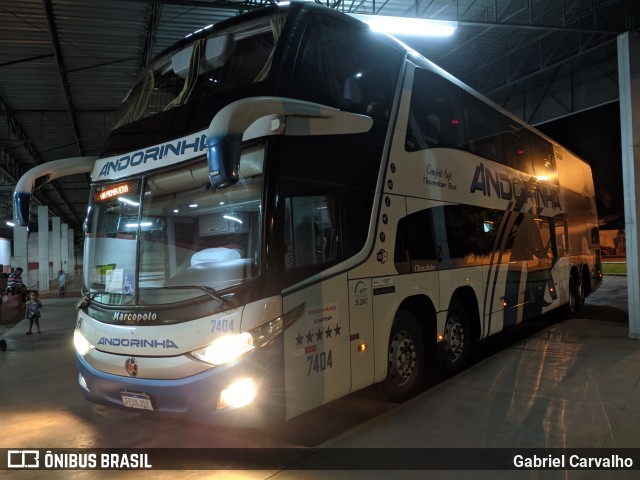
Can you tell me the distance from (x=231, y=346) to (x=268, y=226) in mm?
1029

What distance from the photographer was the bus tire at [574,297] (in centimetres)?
1138

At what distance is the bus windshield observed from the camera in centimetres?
404

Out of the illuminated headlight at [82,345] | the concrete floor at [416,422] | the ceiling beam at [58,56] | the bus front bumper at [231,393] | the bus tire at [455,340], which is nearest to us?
the bus front bumper at [231,393]

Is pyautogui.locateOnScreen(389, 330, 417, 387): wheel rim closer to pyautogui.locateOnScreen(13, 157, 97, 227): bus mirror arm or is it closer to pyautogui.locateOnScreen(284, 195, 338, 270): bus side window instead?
pyautogui.locateOnScreen(284, 195, 338, 270): bus side window

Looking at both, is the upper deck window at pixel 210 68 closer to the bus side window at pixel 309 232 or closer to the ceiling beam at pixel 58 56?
the bus side window at pixel 309 232

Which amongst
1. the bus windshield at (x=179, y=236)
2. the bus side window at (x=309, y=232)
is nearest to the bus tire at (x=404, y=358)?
the bus side window at (x=309, y=232)

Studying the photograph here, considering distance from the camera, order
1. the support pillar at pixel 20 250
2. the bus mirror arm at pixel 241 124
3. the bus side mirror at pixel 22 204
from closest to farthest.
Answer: the bus mirror arm at pixel 241 124, the bus side mirror at pixel 22 204, the support pillar at pixel 20 250

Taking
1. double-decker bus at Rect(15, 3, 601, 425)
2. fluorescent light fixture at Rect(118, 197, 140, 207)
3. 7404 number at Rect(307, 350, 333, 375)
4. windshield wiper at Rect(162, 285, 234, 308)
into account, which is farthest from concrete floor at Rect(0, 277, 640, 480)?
fluorescent light fixture at Rect(118, 197, 140, 207)

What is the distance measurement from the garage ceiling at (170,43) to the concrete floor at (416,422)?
7713 millimetres

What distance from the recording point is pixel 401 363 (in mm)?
5559

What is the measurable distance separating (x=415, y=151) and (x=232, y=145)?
304 centimetres

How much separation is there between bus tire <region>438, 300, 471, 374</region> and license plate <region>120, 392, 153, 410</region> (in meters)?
3.70

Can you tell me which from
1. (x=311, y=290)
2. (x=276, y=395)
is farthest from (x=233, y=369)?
(x=311, y=290)

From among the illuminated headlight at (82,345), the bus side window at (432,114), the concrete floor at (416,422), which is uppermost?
the bus side window at (432,114)
